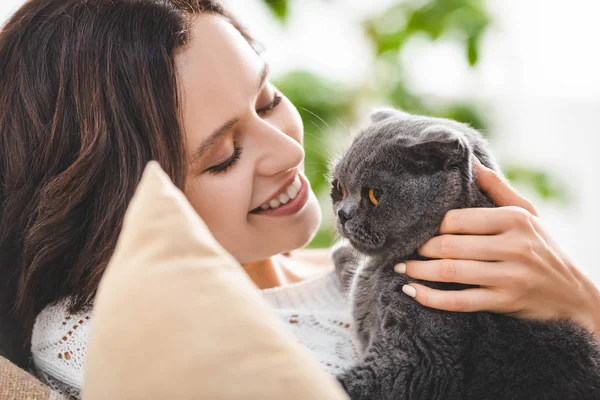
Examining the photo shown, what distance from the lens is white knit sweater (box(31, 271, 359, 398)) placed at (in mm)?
1196

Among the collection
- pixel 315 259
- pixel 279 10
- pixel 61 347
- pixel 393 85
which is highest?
pixel 279 10

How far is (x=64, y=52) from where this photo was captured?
4.00 feet

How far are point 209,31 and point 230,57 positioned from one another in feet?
0.27

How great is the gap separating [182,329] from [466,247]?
0.62 metres

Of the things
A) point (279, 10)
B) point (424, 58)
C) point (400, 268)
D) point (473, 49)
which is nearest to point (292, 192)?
point (400, 268)

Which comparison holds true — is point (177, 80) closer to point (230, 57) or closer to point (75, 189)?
point (230, 57)

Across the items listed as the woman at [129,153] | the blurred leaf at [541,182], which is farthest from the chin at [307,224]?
the blurred leaf at [541,182]

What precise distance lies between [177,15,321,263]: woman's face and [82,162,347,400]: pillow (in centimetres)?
50

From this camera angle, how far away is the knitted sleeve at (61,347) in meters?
1.18

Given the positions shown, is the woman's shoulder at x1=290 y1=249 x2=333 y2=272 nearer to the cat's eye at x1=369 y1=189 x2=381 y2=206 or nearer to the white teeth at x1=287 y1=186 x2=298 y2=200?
the white teeth at x1=287 y1=186 x2=298 y2=200

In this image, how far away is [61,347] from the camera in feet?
3.97

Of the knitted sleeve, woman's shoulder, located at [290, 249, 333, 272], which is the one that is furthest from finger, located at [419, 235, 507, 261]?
woman's shoulder, located at [290, 249, 333, 272]

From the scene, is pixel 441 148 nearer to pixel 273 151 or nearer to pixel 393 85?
pixel 273 151

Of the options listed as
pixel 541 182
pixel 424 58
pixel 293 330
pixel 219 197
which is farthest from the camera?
pixel 424 58
